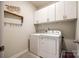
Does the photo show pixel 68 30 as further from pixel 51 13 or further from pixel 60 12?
pixel 51 13

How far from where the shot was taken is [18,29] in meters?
3.51

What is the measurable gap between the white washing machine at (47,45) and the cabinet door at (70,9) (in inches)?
28.3

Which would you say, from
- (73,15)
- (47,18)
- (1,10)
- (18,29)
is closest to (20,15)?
(18,29)

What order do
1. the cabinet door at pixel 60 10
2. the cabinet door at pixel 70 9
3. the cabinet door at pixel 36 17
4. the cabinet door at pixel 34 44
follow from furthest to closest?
the cabinet door at pixel 36 17 < the cabinet door at pixel 34 44 < the cabinet door at pixel 60 10 < the cabinet door at pixel 70 9

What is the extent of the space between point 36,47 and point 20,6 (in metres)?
1.84

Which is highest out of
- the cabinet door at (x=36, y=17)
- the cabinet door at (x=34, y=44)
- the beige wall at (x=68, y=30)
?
the cabinet door at (x=36, y=17)

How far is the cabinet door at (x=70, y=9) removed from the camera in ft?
8.88

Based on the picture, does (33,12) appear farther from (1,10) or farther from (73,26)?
(1,10)

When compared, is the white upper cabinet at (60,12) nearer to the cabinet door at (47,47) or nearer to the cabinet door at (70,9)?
the cabinet door at (70,9)

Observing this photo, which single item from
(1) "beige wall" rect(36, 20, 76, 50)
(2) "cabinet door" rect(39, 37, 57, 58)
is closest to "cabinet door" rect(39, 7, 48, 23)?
(1) "beige wall" rect(36, 20, 76, 50)

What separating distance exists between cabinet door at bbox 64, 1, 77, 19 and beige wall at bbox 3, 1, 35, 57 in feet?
6.07

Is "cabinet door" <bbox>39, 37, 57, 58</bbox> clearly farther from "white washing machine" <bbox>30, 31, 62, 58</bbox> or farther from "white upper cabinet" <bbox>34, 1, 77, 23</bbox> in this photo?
"white upper cabinet" <bbox>34, 1, 77, 23</bbox>

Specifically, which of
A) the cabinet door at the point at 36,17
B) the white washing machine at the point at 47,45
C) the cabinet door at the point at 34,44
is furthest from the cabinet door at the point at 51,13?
the cabinet door at the point at 34,44

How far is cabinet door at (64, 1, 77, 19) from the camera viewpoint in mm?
2707
